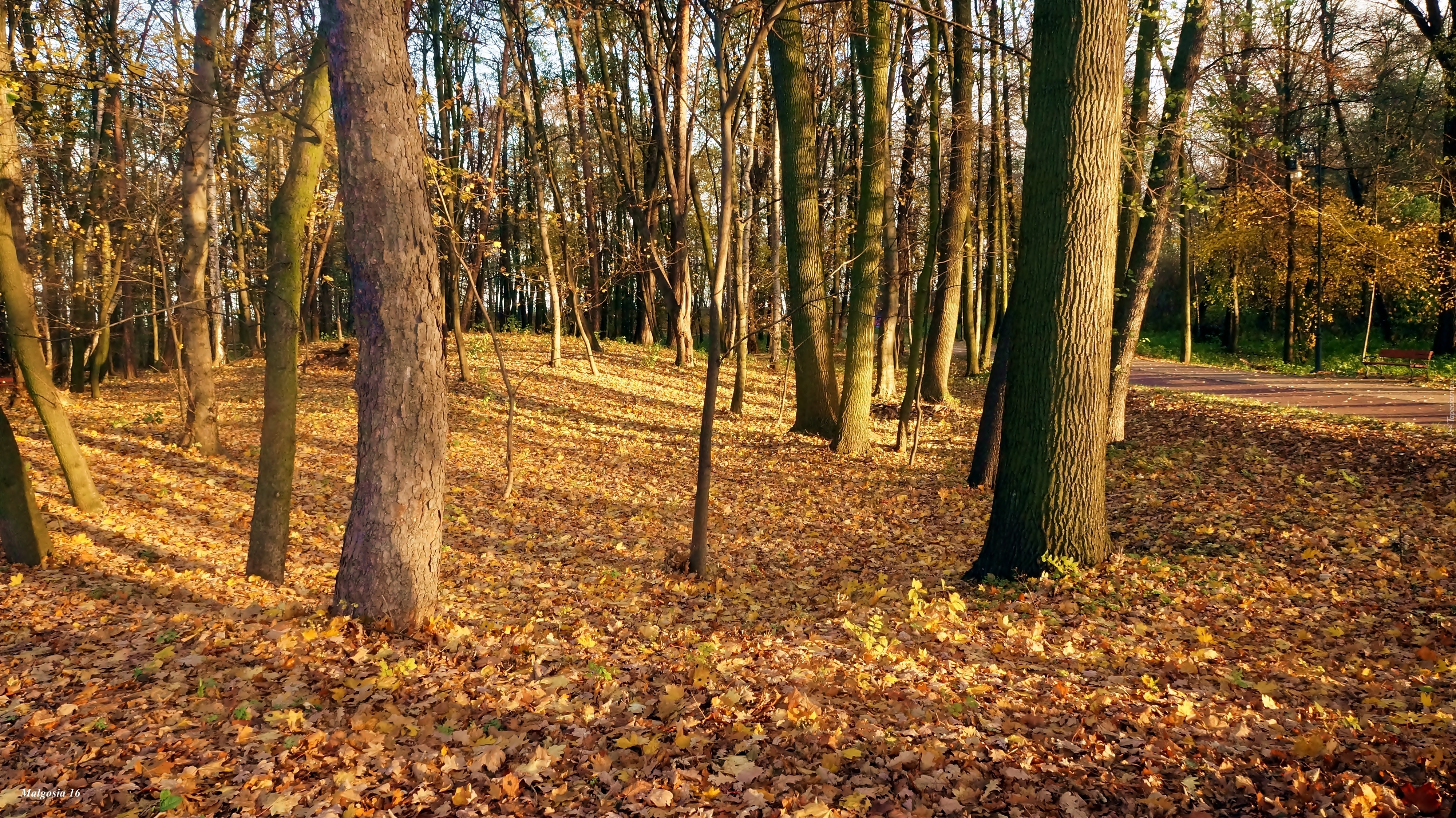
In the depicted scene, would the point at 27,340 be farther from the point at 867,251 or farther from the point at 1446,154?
the point at 1446,154

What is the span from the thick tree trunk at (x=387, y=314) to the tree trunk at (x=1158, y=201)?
26.7ft

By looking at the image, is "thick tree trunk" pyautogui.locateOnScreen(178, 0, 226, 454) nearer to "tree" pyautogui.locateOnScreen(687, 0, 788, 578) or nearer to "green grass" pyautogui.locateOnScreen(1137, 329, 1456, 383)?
"tree" pyautogui.locateOnScreen(687, 0, 788, 578)

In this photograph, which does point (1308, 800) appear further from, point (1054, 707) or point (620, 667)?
point (620, 667)

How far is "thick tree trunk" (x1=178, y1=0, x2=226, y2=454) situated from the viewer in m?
8.61

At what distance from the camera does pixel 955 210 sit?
48.3ft

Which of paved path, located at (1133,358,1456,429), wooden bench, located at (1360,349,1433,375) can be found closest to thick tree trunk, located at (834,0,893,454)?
paved path, located at (1133,358,1456,429)

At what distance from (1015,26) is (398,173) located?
1622 centimetres

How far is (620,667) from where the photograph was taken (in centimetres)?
502

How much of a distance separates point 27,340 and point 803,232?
9648 millimetres

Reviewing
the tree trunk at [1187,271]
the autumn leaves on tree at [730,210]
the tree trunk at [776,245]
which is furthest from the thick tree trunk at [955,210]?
the tree trunk at [1187,271]

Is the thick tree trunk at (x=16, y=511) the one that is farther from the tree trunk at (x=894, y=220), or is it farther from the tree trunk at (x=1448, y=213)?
the tree trunk at (x=1448, y=213)

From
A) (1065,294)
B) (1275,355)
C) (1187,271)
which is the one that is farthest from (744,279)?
(1275,355)

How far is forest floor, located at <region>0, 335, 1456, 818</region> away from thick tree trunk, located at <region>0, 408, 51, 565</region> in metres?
0.19

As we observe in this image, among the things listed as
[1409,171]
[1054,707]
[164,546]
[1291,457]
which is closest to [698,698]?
[1054,707]
